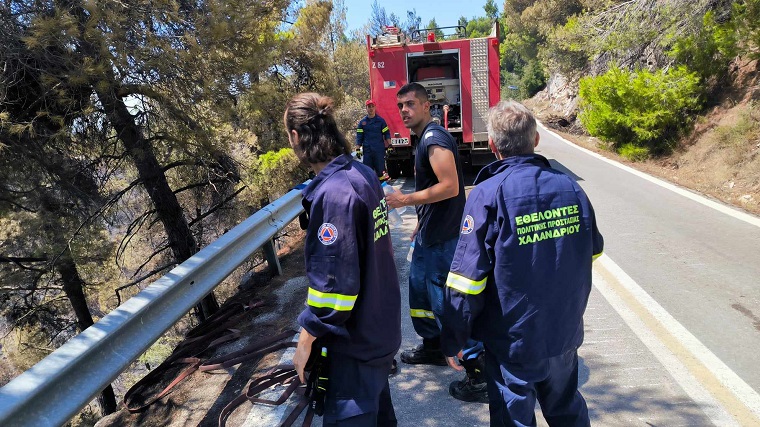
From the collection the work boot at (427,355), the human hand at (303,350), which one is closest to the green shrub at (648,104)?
the work boot at (427,355)

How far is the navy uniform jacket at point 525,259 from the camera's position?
80.1 inches

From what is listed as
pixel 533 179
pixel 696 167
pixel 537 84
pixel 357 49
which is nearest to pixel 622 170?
pixel 696 167

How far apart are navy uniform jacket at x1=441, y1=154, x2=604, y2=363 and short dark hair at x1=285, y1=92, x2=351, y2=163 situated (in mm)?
652

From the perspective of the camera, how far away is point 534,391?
7.02 feet

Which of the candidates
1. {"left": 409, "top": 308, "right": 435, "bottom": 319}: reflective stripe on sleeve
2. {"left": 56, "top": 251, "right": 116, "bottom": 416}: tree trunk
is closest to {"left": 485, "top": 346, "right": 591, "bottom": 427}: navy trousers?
{"left": 409, "top": 308, "right": 435, "bottom": 319}: reflective stripe on sleeve

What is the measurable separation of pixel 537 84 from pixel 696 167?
35793 mm

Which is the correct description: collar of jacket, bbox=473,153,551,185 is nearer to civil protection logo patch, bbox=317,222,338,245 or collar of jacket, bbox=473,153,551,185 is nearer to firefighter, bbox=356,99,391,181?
civil protection logo patch, bbox=317,222,338,245

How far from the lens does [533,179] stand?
2074mm

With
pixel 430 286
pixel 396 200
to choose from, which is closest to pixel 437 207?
pixel 396 200

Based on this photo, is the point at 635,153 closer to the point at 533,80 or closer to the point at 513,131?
the point at 513,131

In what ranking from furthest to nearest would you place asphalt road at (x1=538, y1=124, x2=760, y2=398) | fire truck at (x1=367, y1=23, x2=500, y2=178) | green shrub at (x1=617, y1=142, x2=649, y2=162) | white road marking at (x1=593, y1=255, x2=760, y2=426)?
green shrub at (x1=617, y1=142, x2=649, y2=162)
fire truck at (x1=367, y1=23, x2=500, y2=178)
asphalt road at (x1=538, y1=124, x2=760, y2=398)
white road marking at (x1=593, y1=255, x2=760, y2=426)

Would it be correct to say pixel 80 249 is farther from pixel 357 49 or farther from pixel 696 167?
pixel 357 49

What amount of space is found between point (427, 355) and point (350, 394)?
1.52 metres

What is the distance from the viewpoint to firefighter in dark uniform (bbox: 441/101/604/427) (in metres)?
2.04
